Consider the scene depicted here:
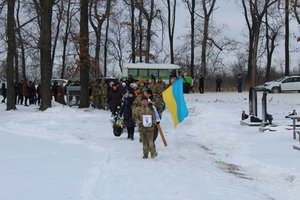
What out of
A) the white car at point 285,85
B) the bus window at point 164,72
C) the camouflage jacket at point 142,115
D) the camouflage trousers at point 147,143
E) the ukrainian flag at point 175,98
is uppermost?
the bus window at point 164,72

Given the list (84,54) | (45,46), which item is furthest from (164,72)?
(45,46)

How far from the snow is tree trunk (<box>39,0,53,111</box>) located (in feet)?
22.5

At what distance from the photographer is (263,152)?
547 inches

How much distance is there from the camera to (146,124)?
12727mm

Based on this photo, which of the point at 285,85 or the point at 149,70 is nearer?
the point at 285,85

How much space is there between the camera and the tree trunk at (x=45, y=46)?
2691 centimetres

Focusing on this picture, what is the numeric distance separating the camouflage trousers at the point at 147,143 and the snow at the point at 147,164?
8.4 inches

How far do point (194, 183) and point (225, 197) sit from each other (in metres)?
1.14

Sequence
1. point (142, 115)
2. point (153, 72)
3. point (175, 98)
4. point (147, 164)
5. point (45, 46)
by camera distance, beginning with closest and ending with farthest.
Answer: point (147, 164) < point (142, 115) < point (175, 98) < point (45, 46) < point (153, 72)

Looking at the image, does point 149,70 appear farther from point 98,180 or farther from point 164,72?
point 98,180

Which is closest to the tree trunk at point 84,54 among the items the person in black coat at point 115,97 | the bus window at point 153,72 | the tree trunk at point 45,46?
the tree trunk at point 45,46

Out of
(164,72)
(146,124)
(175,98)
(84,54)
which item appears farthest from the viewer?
(164,72)

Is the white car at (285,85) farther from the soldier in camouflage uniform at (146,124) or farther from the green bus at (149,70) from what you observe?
the soldier in camouflage uniform at (146,124)

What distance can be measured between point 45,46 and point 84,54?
6.92 ft
